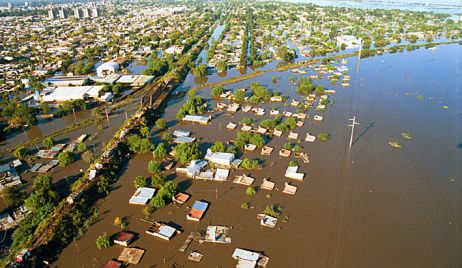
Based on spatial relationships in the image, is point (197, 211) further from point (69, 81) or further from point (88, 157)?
point (69, 81)

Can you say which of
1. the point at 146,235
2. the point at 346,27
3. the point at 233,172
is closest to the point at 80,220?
the point at 146,235

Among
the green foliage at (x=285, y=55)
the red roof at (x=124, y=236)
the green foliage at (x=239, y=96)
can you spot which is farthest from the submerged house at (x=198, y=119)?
the green foliage at (x=285, y=55)

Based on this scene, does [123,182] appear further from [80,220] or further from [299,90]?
[299,90]

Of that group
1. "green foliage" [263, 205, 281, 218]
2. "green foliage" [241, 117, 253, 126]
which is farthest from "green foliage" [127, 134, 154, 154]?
"green foliage" [263, 205, 281, 218]

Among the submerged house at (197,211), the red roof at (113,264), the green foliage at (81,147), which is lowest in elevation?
the red roof at (113,264)

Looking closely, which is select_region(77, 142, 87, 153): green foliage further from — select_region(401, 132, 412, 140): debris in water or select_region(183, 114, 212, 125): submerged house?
select_region(401, 132, 412, 140): debris in water

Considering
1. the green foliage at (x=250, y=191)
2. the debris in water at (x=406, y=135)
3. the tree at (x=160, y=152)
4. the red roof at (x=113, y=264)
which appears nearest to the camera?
the red roof at (x=113, y=264)

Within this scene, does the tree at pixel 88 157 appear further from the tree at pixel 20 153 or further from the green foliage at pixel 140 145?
the tree at pixel 20 153
